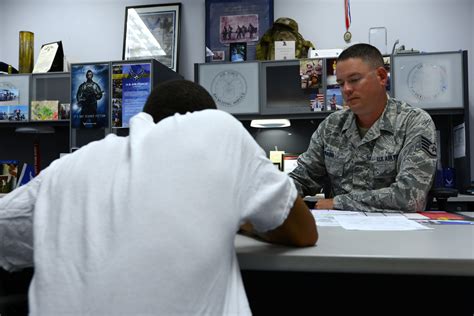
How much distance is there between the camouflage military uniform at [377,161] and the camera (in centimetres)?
157

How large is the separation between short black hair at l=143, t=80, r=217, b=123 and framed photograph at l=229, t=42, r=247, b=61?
272 cm

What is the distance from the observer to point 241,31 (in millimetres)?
3682

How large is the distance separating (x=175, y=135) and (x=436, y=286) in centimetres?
75

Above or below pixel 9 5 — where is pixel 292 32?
below

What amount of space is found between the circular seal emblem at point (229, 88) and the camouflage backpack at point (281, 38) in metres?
0.28

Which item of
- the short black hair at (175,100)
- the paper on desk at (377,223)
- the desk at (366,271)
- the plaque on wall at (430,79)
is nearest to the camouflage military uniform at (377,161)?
the paper on desk at (377,223)

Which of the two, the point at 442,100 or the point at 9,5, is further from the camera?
the point at 9,5

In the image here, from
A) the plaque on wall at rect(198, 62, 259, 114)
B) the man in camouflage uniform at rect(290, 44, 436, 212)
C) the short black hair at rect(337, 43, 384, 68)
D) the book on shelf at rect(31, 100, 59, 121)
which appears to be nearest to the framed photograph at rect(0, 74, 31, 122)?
the book on shelf at rect(31, 100, 59, 121)

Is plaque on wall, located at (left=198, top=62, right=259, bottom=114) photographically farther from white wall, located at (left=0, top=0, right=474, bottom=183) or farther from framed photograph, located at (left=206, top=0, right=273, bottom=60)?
white wall, located at (left=0, top=0, right=474, bottom=183)

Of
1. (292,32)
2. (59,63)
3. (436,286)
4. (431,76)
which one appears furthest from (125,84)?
(436,286)

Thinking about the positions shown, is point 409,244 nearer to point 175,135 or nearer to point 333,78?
point 175,135

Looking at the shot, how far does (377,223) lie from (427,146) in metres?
0.60

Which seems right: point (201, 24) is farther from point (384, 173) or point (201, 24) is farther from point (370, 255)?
point (370, 255)

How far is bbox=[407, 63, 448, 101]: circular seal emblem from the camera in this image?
9.90 ft
